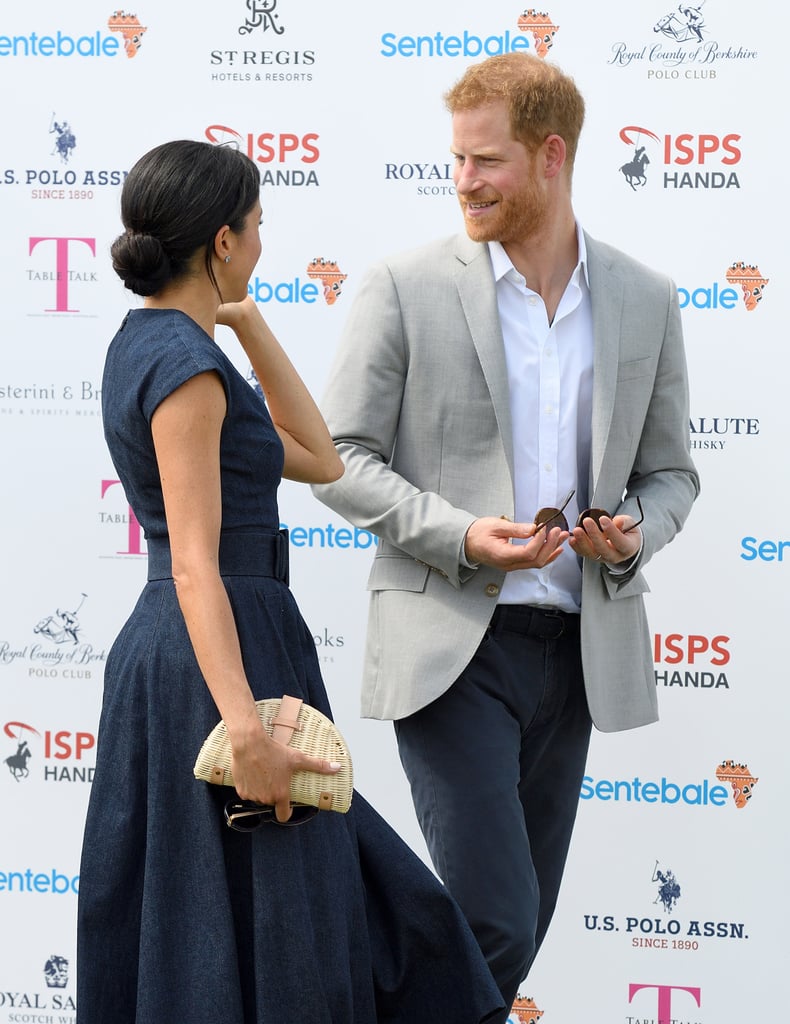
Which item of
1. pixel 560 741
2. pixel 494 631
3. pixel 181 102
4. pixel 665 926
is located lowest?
pixel 665 926

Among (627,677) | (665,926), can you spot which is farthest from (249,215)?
(665,926)

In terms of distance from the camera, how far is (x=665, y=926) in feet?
12.6

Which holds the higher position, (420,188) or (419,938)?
(420,188)

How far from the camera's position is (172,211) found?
212cm

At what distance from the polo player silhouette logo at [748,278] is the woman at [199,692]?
180 centimetres

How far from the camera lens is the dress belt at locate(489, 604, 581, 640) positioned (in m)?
2.71

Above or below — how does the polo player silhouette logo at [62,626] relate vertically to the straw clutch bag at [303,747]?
above

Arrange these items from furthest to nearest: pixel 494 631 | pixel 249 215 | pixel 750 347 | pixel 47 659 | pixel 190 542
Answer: pixel 47 659
pixel 750 347
pixel 494 631
pixel 249 215
pixel 190 542

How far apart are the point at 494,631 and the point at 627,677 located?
31 centimetres

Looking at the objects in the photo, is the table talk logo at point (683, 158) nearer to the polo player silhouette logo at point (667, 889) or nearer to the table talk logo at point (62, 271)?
the table talk logo at point (62, 271)

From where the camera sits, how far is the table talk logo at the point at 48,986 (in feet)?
13.2

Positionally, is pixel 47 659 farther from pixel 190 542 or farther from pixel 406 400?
pixel 190 542

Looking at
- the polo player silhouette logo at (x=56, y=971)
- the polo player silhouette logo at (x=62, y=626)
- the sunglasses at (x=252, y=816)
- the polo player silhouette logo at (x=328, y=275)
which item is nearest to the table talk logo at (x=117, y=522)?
the polo player silhouette logo at (x=62, y=626)

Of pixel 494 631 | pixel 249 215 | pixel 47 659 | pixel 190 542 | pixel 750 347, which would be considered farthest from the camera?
pixel 47 659
